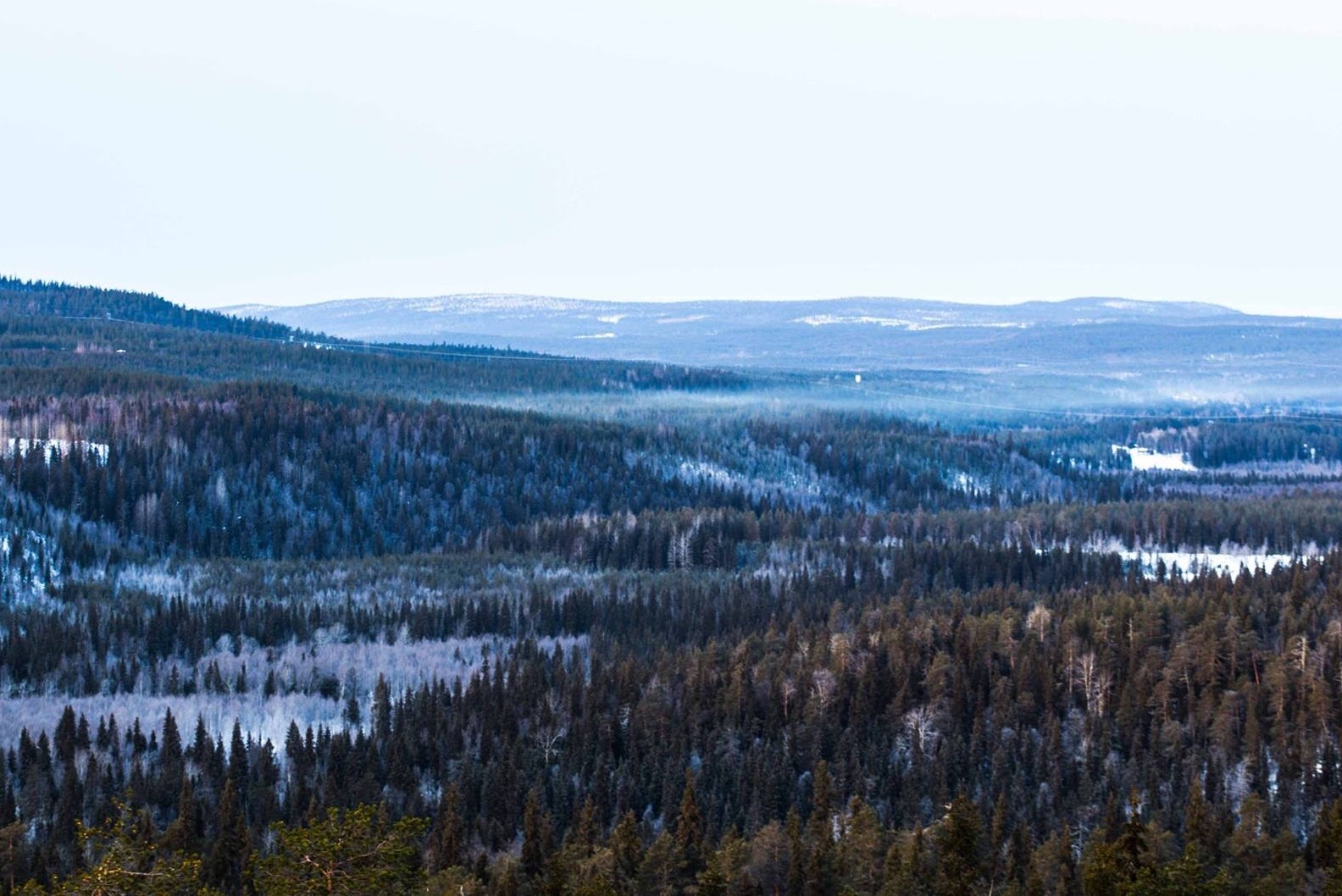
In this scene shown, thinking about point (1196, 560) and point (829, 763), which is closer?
point (829, 763)

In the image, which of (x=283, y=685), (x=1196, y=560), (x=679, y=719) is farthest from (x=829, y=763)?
(x=1196, y=560)

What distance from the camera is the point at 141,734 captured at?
88.8 metres

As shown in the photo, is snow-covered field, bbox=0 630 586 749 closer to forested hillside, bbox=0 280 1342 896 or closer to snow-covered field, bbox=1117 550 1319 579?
forested hillside, bbox=0 280 1342 896

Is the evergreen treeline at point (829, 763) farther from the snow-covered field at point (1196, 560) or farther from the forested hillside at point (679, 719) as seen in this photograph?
the snow-covered field at point (1196, 560)

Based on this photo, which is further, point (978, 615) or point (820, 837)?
point (978, 615)

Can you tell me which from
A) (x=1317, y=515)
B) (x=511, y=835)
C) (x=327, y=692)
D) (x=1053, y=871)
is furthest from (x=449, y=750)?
(x=1317, y=515)

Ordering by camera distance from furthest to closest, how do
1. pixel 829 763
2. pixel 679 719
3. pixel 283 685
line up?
pixel 283 685 < pixel 679 719 < pixel 829 763

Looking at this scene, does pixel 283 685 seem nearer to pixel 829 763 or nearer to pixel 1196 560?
pixel 829 763

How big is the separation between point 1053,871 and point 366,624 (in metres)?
61.1

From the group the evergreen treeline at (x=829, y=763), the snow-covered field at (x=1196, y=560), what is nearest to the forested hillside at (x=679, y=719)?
the evergreen treeline at (x=829, y=763)

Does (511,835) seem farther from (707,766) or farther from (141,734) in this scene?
(141,734)

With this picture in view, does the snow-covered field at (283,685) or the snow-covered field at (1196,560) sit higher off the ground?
the snow-covered field at (1196,560)

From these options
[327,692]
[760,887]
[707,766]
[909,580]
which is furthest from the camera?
[909,580]

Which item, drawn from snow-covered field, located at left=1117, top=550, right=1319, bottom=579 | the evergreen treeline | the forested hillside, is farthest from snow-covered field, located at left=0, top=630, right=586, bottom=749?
snow-covered field, located at left=1117, top=550, right=1319, bottom=579
